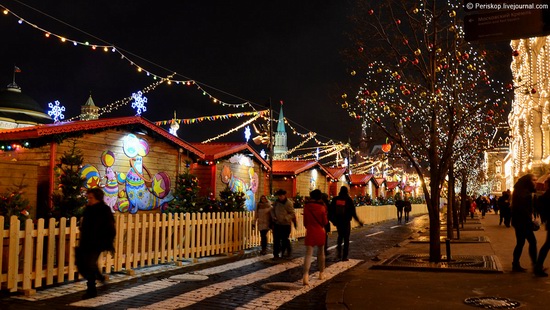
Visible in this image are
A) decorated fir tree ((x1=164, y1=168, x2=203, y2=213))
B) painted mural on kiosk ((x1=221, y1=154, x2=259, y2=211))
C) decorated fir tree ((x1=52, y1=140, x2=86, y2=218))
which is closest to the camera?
decorated fir tree ((x1=52, y1=140, x2=86, y2=218))

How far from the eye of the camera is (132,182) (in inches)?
613

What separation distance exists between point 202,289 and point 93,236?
216 cm

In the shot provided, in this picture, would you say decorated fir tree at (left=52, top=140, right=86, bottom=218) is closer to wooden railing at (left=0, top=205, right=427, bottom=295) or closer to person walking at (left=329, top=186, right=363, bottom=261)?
wooden railing at (left=0, top=205, right=427, bottom=295)

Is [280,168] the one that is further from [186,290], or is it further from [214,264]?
[186,290]

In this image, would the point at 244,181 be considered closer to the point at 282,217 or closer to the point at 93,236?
the point at 282,217

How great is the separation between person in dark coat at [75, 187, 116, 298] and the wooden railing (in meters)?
1.23

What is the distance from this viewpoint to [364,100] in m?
A: 12.7

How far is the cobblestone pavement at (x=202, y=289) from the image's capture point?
7623 mm

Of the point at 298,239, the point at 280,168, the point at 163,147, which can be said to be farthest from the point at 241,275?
the point at 280,168

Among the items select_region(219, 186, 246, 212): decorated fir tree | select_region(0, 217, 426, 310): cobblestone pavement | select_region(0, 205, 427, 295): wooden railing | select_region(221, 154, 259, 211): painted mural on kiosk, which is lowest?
select_region(0, 217, 426, 310): cobblestone pavement

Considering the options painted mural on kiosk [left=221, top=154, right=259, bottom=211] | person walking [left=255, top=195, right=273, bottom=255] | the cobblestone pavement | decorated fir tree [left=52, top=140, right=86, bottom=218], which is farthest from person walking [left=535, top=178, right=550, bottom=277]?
painted mural on kiosk [left=221, top=154, right=259, bottom=211]

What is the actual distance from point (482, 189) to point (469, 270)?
10751 centimetres

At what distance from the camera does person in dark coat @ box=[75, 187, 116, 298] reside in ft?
25.2

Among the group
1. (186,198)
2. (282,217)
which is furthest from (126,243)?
(282,217)
